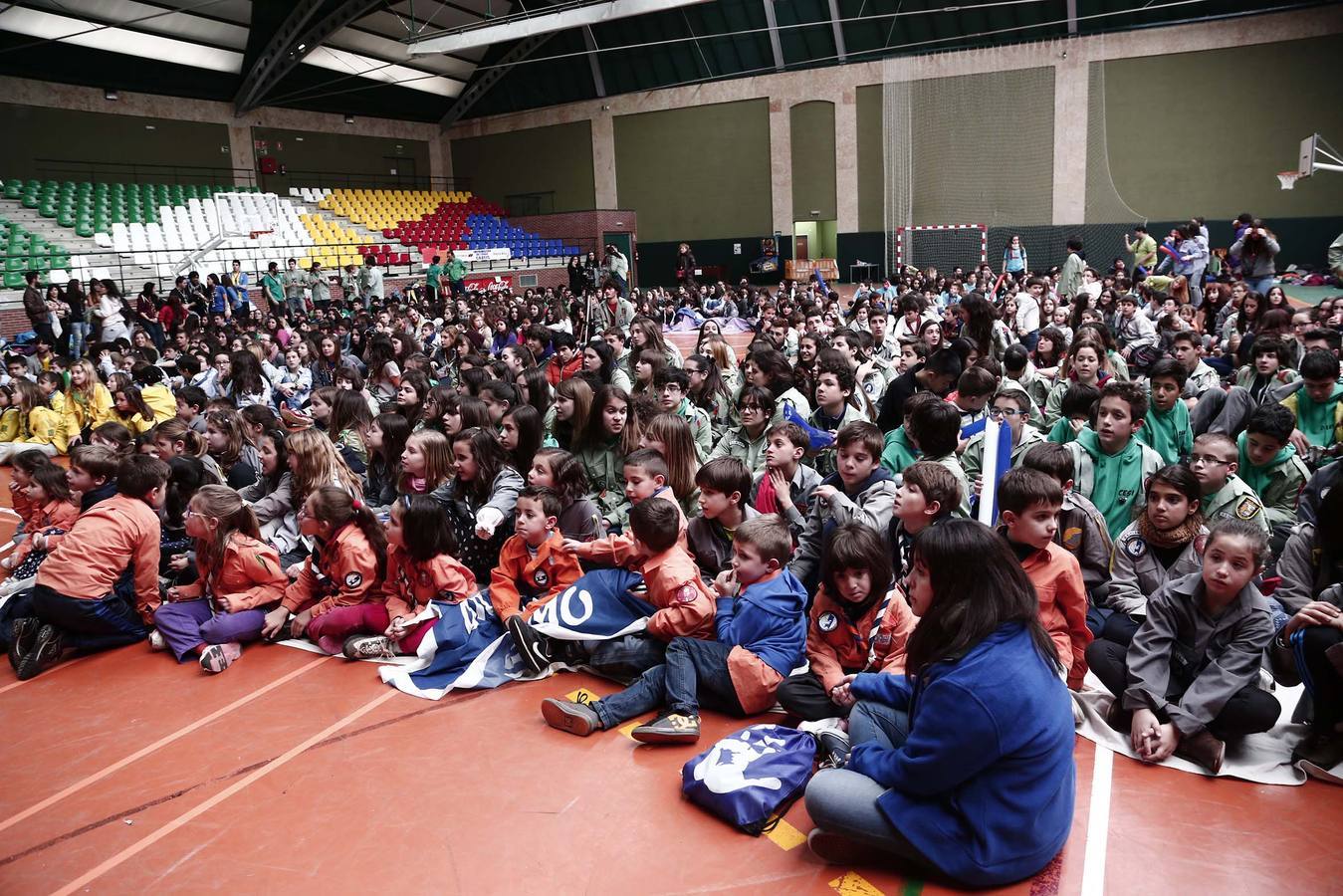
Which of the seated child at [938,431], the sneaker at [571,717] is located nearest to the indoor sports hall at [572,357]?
the sneaker at [571,717]

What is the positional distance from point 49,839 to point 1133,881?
3702 millimetres

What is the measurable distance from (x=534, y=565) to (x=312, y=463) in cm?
186

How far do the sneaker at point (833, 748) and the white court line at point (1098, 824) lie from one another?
0.79 metres

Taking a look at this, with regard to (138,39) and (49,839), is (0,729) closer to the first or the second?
(49,839)

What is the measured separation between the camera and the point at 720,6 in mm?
23688

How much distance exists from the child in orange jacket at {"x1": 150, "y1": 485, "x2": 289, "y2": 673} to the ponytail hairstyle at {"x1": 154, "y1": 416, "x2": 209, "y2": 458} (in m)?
1.49

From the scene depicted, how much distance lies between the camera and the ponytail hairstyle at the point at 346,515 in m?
4.54

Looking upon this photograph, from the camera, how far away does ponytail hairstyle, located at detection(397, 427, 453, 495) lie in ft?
16.7

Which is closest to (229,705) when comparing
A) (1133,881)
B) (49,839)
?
(49,839)

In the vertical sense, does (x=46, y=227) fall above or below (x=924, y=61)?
below

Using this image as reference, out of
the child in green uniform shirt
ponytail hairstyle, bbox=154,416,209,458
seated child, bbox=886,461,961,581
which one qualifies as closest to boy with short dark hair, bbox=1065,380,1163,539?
the child in green uniform shirt

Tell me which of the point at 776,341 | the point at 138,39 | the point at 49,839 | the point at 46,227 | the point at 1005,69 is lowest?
the point at 49,839

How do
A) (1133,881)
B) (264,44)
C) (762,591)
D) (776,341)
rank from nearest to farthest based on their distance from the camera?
(1133,881) < (762,591) < (776,341) < (264,44)

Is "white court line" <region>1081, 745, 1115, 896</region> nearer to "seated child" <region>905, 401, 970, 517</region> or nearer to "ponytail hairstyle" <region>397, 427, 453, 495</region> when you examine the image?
"seated child" <region>905, 401, 970, 517</region>
